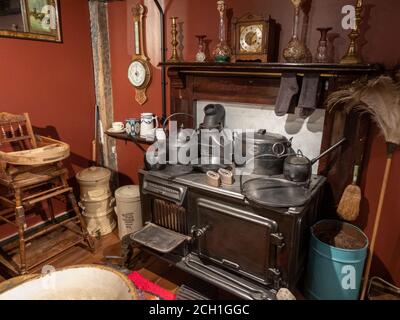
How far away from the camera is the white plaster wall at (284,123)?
6.12 ft

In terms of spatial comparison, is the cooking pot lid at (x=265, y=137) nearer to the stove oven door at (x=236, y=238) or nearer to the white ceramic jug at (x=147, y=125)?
the stove oven door at (x=236, y=238)

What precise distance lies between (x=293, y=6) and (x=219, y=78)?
2.10 ft

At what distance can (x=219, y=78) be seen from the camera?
82.5 inches

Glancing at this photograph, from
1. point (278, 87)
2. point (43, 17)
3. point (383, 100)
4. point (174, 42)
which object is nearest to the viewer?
point (383, 100)

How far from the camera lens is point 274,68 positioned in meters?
1.68

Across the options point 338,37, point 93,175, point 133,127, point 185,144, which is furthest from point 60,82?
point 338,37

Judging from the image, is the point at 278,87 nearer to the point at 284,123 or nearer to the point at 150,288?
the point at 284,123

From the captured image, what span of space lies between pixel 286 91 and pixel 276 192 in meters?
0.61

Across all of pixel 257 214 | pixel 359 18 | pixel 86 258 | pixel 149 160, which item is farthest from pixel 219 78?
pixel 86 258

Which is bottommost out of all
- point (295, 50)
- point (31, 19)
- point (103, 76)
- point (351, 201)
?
point (351, 201)

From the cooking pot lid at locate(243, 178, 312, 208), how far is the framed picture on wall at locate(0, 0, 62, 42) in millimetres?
1991

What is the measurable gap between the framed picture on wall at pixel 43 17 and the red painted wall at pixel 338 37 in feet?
1.58

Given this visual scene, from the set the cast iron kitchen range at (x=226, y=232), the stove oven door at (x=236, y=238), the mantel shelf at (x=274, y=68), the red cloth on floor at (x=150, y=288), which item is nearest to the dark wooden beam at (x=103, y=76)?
the mantel shelf at (x=274, y=68)

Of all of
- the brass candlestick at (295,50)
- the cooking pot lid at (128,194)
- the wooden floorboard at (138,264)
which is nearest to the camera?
the brass candlestick at (295,50)
